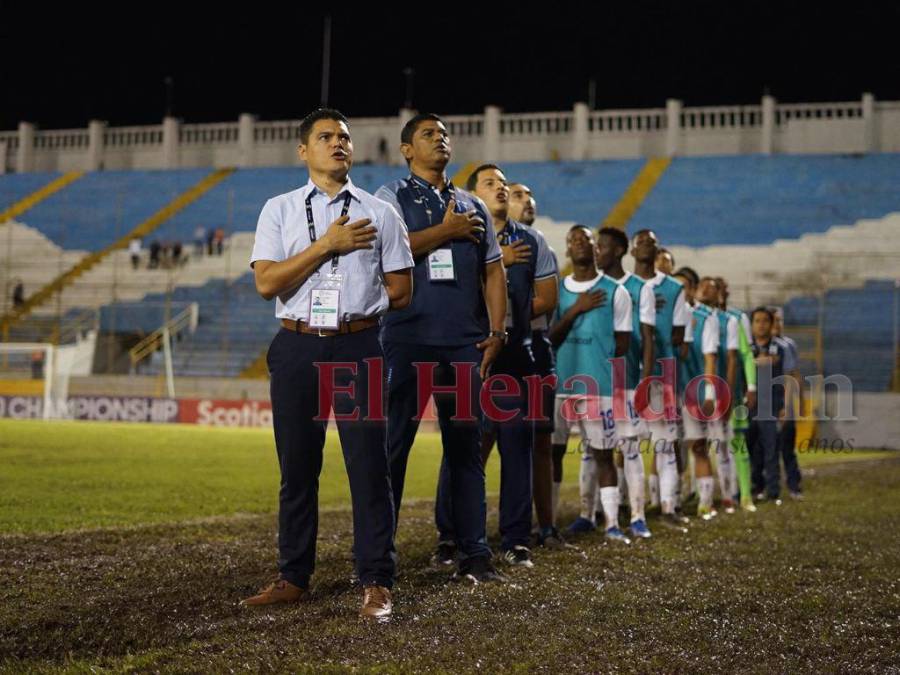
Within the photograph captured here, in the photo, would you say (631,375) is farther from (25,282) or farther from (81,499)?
(25,282)

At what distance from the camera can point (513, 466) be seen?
22.4ft

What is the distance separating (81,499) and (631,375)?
189 inches

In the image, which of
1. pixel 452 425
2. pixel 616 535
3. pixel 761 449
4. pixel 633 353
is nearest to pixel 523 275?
pixel 452 425

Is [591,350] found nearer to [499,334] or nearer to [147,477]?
[499,334]

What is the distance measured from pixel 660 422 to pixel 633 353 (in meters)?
0.67

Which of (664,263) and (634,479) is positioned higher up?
(664,263)

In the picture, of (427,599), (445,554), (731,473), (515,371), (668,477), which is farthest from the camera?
(731,473)

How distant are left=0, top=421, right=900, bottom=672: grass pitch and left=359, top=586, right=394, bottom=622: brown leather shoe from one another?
0.09 metres

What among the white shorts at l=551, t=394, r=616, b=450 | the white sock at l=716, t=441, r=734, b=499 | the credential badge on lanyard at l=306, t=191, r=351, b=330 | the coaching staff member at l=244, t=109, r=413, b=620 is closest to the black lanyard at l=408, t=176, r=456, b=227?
the coaching staff member at l=244, t=109, r=413, b=620

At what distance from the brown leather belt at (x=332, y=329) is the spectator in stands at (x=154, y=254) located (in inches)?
1196

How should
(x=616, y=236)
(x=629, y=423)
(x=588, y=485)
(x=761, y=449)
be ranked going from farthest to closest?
1. (x=761, y=449)
2. (x=588, y=485)
3. (x=616, y=236)
4. (x=629, y=423)

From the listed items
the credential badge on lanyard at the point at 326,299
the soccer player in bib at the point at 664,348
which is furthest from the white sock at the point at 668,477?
the credential badge on lanyard at the point at 326,299

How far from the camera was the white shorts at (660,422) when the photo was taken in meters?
9.05

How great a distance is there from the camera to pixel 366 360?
16.7ft
